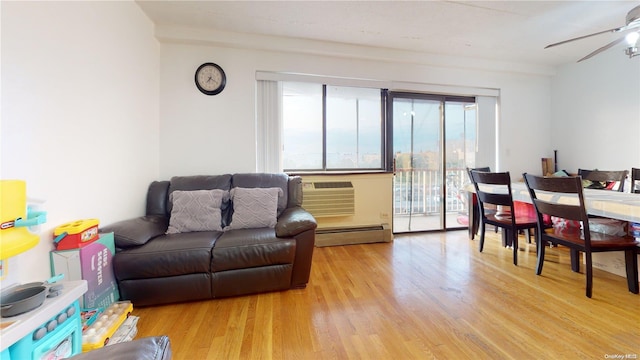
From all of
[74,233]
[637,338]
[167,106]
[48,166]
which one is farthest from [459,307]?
[167,106]

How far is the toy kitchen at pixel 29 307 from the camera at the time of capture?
35.6 inches

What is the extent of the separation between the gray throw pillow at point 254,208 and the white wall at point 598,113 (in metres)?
4.41

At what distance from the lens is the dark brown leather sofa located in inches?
67.0

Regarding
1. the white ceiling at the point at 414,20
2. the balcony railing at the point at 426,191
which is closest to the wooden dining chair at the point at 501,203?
the balcony railing at the point at 426,191

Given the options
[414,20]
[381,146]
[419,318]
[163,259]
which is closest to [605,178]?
[381,146]

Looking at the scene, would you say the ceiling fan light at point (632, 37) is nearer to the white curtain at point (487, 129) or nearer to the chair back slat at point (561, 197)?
the chair back slat at point (561, 197)

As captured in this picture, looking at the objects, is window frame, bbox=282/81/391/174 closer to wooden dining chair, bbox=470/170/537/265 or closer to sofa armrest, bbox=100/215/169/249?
wooden dining chair, bbox=470/170/537/265

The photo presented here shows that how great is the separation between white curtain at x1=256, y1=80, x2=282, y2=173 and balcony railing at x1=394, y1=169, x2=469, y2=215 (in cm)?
177

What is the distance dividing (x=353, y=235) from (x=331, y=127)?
1.45 metres

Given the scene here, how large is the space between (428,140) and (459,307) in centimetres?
249

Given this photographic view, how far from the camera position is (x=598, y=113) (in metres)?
3.43

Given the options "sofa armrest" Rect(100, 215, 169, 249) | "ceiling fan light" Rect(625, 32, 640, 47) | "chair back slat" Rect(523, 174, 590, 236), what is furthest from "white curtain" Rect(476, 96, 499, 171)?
"sofa armrest" Rect(100, 215, 169, 249)

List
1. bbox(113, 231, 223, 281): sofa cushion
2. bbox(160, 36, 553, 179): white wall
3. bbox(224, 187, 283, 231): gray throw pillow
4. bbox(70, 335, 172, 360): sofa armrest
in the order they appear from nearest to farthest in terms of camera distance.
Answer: bbox(70, 335, 172, 360): sofa armrest → bbox(113, 231, 223, 281): sofa cushion → bbox(224, 187, 283, 231): gray throw pillow → bbox(160, 36, 553, 179): white wall

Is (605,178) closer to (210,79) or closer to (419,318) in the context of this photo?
(419,318)
